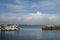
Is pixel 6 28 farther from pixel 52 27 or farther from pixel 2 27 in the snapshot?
pixel 52 27

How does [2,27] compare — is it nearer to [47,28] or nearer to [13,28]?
[13,28]

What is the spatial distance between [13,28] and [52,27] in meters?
23.4

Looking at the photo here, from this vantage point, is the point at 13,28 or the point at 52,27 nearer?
the point at 13,28

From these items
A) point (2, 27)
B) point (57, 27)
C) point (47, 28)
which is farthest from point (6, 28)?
point (57, 27)

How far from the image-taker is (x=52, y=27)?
89.5 meters

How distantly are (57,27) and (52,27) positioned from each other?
4.41 m

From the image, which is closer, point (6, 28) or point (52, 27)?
point (6, 28)

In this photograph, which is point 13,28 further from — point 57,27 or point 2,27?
point 57,27

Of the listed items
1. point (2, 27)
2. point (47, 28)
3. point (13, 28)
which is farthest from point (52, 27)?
point (2, 27)

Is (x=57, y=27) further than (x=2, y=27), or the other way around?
(x=57, y=27)

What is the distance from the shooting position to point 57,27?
302 feet

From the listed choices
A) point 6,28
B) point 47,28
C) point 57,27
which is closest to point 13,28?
point 6,28

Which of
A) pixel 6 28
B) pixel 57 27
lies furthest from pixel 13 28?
pixel 57 27

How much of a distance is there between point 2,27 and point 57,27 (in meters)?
33.4
